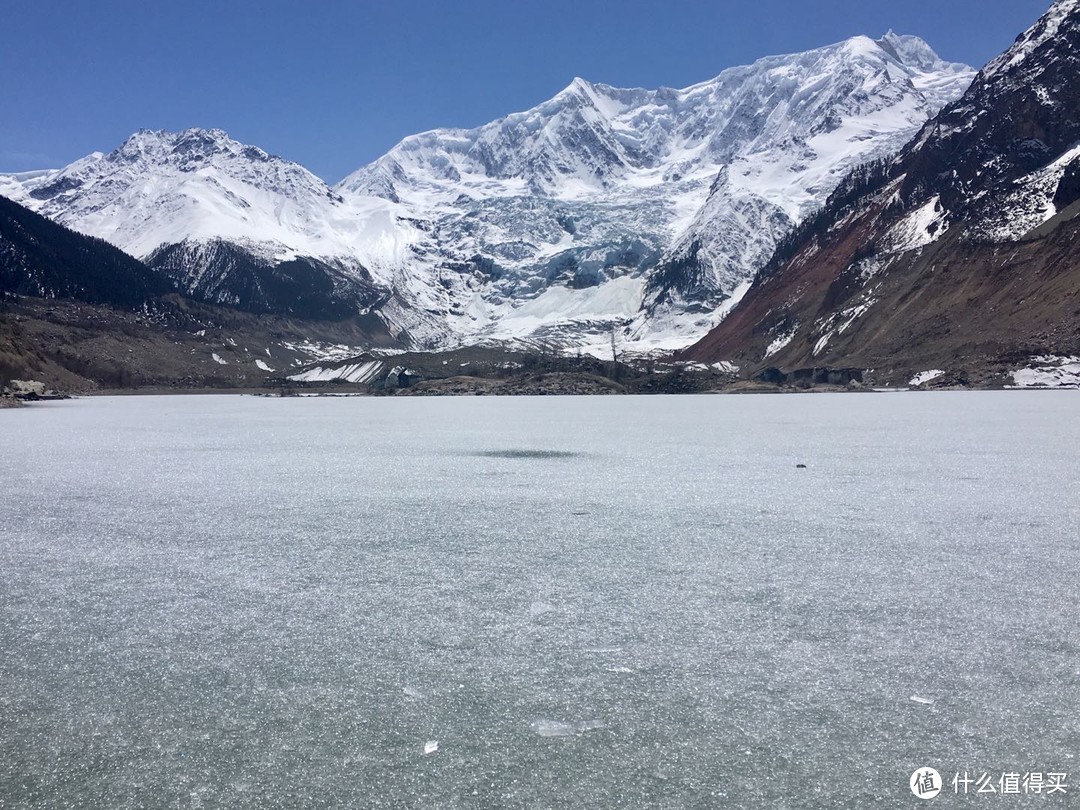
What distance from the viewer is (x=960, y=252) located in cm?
12594

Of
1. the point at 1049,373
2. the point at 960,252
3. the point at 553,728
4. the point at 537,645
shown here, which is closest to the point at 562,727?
the point at 553,728

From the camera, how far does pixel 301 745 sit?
8234 millimetres

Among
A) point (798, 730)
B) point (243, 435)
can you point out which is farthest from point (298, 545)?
point (243, 435)

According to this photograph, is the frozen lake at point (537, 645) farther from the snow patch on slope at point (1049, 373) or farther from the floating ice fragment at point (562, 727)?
the snow patch on slope at point (1049, 373)

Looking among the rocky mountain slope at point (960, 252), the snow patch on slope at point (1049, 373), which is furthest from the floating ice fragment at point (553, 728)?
the rocky mountain slope at point (960, 252)

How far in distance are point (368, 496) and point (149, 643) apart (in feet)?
43.4

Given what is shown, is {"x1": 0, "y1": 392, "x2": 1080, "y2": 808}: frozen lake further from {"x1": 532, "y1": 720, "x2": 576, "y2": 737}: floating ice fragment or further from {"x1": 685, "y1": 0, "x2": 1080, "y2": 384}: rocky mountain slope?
{"x1": 685, "y1": 0, "x2": 1080, "y2": 384}: rocky mountain slope

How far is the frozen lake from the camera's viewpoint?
7746 millimetres

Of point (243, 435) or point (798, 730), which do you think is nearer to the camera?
point (798, 730)

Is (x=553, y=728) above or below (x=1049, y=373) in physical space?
below

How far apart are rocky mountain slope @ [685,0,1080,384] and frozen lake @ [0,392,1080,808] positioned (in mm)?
95893

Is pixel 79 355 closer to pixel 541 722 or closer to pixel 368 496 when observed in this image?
pixel 368 496

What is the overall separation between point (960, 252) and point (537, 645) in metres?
133

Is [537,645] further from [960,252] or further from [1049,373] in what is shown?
[960,252]
